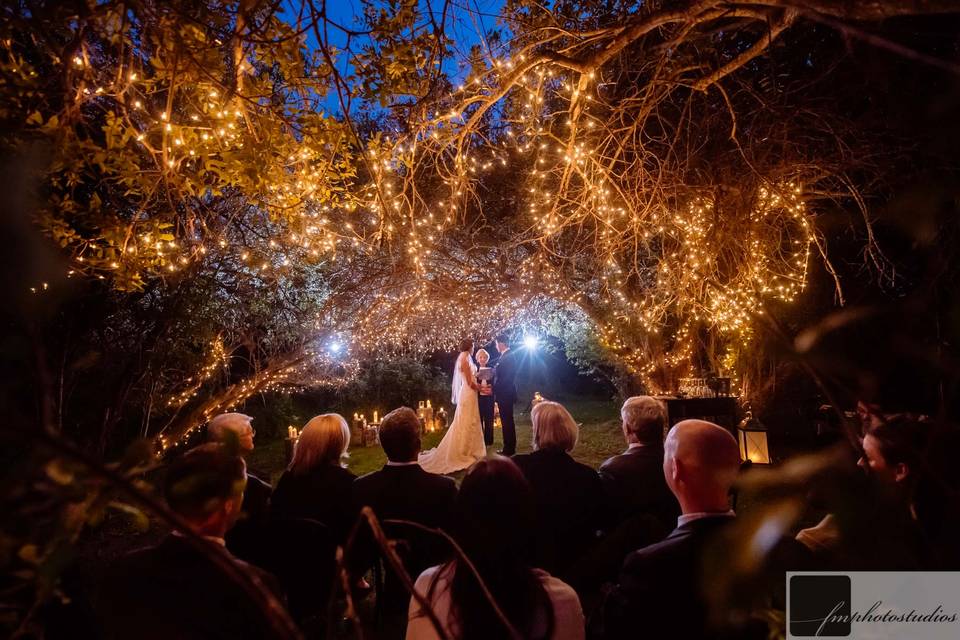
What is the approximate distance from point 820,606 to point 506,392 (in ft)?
21.1

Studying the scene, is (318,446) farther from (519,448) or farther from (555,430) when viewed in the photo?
(519,448)

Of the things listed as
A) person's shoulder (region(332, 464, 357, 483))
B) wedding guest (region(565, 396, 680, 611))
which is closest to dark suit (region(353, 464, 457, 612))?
person's shoulder (region(332, 464, 357, 483))

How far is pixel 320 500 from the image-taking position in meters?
3.00

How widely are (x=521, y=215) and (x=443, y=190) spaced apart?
128 centimetres

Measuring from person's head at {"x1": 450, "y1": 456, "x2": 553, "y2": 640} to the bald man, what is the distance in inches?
18.8

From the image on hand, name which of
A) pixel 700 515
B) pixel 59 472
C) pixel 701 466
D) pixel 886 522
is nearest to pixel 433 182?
pixel 701 466

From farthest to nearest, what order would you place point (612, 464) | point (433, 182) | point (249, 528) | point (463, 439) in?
point (463, 439)
point (433, 182)
point (612, 464)
point (249, 528)

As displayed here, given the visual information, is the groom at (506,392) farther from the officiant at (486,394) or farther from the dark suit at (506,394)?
the officiant at (486,394)

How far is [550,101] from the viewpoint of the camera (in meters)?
5.79

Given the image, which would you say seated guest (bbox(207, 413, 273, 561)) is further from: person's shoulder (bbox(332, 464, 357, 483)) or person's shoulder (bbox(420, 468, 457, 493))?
person's shoulder (bbox(420, 468, 457, 493))

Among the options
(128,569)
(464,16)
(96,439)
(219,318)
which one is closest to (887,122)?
(464,16)

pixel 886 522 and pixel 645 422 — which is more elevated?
pixel 886 522

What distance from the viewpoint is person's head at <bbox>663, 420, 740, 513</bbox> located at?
6.20 ft

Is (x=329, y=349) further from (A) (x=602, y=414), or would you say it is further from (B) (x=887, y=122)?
(A) (x=602, y=414)
